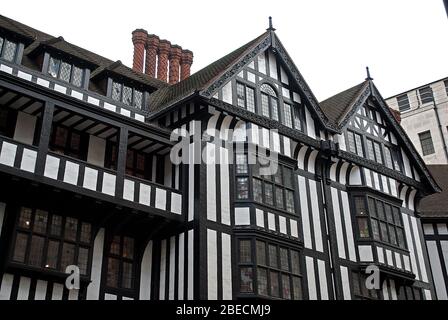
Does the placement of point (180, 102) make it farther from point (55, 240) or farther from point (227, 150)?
point (55, 240)

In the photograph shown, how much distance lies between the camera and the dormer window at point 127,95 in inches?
848

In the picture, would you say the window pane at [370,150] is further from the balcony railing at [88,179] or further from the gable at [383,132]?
the balcony railing at [88,179]

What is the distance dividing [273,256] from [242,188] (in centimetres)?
259

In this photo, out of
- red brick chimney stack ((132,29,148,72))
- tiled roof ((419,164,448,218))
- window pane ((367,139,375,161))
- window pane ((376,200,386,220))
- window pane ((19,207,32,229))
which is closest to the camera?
window pane ((19,207,32,229))

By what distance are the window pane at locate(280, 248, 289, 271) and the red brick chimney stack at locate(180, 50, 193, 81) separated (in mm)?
14567

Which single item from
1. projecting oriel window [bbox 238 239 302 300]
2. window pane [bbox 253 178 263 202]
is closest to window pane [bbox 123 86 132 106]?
window pane [bbox 253 178 263 202]

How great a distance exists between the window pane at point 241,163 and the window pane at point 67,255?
6398mm

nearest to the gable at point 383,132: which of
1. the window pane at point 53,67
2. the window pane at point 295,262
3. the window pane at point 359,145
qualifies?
the window pane at point 359,145

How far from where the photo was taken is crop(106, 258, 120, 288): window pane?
1864 cm

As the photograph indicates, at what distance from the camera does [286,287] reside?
19938mm

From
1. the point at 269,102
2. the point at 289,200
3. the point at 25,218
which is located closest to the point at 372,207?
the point at 289,200

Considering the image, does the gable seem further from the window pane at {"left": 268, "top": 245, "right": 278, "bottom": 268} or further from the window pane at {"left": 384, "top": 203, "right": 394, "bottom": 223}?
the window pane at {"left": 268, "top": 245, "right": 278, "bottom": 268}

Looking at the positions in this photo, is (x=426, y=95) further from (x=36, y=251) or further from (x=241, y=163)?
(x=36, y=251)
